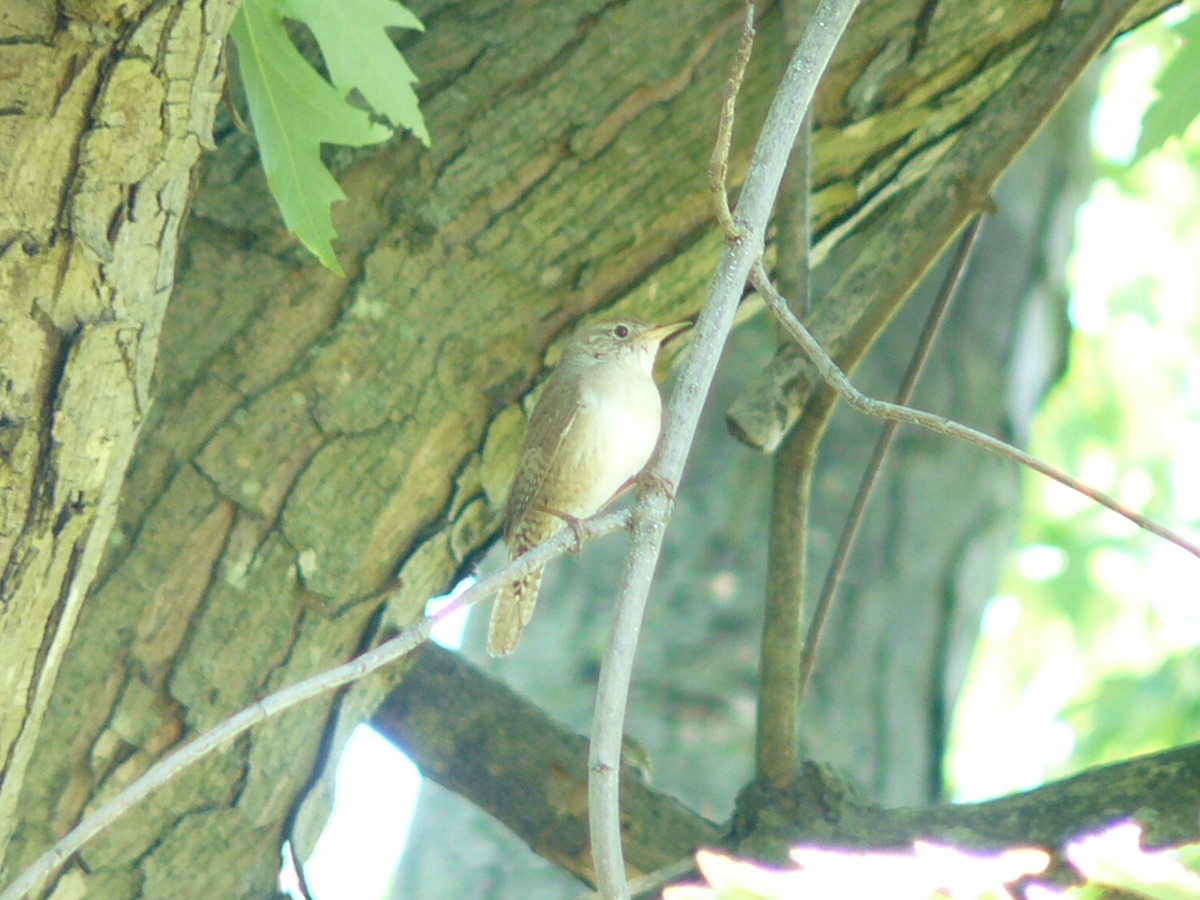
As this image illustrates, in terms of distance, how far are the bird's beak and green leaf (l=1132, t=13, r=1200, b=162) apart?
0.98m

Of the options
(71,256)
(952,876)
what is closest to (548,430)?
(71,256)

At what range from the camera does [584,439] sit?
363cm

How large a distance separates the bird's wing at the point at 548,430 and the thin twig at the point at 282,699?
1.79 m

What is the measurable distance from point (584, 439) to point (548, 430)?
0.37 ft

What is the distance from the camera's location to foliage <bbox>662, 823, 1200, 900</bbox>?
3.34 feet

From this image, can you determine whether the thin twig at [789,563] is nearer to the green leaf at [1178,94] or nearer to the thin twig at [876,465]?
the thin twig at [876,465]

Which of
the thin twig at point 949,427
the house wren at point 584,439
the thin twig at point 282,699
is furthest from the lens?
the house wren at point 584,439

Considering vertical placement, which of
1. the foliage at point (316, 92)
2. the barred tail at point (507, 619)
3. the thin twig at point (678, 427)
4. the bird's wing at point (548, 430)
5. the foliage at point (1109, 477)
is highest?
the foliage at point (1109, 477)

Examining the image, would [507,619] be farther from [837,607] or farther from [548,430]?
[837,607]

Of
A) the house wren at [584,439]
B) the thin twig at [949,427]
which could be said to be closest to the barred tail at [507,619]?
the house wren at [584,439]

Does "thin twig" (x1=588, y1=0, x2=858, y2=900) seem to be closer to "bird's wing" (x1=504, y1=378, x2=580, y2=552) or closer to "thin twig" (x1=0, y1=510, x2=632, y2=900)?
"thin twig" (x1=0, y1=510, x2=632, y2=900)

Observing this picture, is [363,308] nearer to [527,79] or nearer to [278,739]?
[527,79]

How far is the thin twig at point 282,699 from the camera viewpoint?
1269 millimetres

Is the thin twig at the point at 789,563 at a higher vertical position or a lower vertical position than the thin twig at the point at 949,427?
higher
